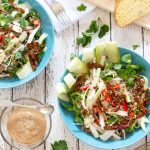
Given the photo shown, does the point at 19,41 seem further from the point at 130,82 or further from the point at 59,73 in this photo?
the point at 130,82

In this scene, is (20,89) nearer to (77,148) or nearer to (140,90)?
(77,148)

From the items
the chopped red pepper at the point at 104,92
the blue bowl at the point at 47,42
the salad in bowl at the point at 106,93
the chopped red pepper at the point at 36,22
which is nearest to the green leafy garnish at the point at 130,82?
the salad in bowl at the point at 106,93

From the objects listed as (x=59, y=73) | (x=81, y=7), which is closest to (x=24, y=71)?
(x=59, y=73)

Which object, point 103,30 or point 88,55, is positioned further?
point 103,30

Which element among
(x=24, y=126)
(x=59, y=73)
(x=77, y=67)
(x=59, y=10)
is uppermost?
(x=59, y=10)

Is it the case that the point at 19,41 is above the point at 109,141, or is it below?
above

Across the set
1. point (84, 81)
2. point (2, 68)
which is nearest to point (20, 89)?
point (2, 68)

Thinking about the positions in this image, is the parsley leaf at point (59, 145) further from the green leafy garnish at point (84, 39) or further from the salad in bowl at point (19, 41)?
the green leafy garnish at point (84, 39)
